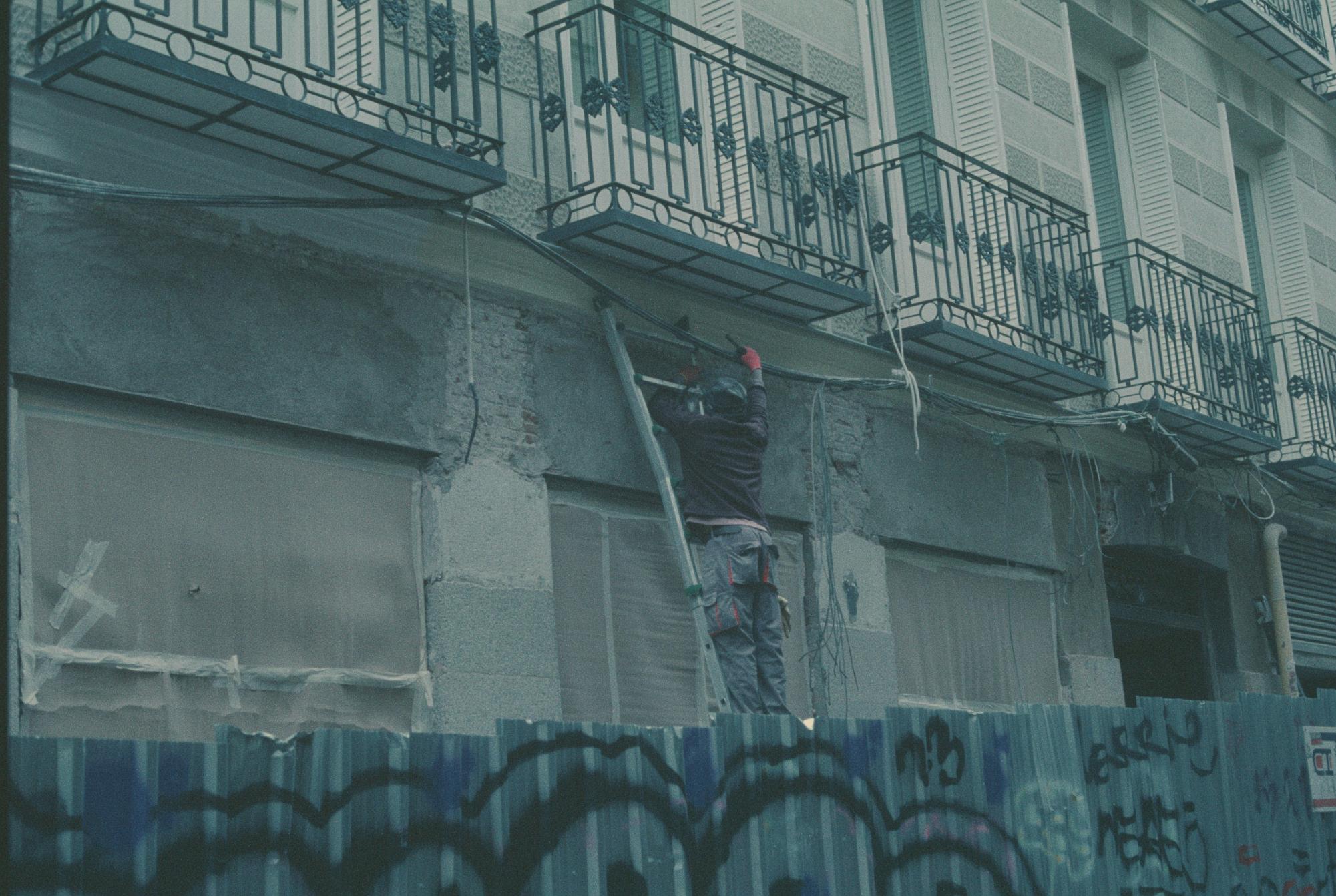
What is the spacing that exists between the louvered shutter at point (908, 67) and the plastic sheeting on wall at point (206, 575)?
5228 mm

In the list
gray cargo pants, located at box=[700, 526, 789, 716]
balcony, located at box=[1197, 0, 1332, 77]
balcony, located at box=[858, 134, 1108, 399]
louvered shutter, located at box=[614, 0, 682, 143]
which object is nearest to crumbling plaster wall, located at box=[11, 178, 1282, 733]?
gray cargo pants, located at box=[700, 526, 789, 716]

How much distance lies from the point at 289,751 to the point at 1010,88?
8.19 metres

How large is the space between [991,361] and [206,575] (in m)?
5.26

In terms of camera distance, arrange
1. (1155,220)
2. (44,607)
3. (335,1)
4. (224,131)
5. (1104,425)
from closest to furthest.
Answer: (44,607) → (224,131) → (335,1) → (1104,425) → (1155,220)

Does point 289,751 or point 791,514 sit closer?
point 289,751

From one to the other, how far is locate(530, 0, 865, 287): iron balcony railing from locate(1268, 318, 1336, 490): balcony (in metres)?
5.06

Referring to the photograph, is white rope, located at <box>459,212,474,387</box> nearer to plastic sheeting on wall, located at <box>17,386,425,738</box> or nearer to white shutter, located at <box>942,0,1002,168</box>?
plastic sheeting on wall, located at <box>17,386,425,738</box>

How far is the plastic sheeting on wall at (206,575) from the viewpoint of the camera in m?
5.85

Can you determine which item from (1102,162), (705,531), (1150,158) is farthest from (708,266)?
(1150,158)

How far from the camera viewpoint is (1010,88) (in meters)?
11.3

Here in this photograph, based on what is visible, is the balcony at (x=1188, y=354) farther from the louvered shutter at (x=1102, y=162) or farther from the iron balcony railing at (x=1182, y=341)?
the louvered shutter at (x=1102, y=162)

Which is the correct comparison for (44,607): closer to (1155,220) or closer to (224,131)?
(224,131)

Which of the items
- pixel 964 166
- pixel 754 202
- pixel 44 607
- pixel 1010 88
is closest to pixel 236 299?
pixel 44 607

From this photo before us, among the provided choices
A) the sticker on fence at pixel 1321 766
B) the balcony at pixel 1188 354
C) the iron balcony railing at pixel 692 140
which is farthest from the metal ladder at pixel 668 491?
the balcony at pixel 1188 354
